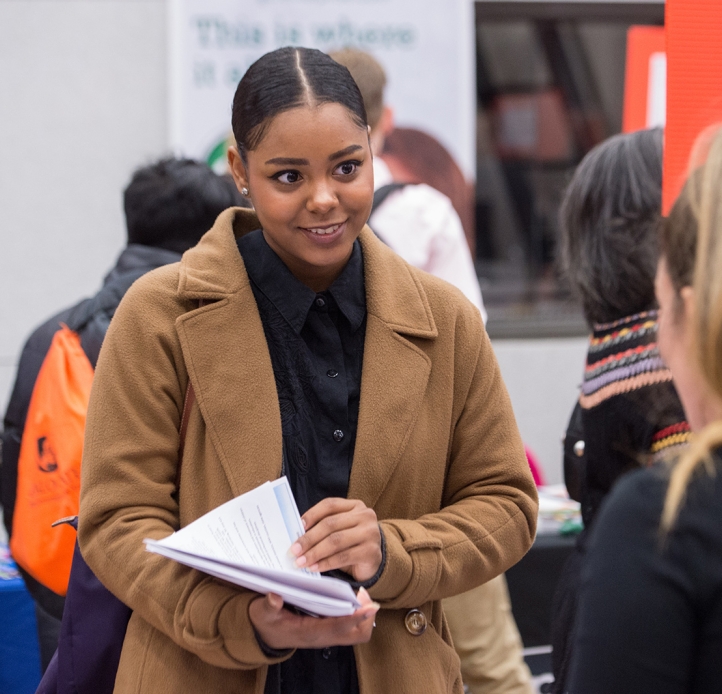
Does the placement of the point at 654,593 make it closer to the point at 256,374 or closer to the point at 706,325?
the point at 706,325

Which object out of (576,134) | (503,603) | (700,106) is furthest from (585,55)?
(700,106)

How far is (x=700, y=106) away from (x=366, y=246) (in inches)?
25.9

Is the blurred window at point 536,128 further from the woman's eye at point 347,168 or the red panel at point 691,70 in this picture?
the woman's eye at point 347,168

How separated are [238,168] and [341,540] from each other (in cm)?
64

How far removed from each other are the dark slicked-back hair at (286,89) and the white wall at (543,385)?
3.98 m

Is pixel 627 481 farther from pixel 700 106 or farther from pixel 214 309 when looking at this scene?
pixel 700 106

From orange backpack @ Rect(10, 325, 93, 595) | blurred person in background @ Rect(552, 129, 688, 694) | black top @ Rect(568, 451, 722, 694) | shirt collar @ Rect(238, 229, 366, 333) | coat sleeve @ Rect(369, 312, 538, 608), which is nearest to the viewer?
black top @ Rect(568, 451, 722, 694)

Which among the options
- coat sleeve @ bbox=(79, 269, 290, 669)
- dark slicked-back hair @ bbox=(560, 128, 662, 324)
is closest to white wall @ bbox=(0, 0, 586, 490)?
dark slicked-back hair @ bbox=(560, 128, 662, 324)

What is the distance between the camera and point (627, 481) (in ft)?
3.42

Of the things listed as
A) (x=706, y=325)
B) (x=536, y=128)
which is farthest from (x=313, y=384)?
(x=536, y=128)

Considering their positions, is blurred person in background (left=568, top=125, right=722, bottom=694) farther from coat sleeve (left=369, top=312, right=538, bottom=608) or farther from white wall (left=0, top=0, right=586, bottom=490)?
white wall (left=0, top=0, right=586, bottom=490)

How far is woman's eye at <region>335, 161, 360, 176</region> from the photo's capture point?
5.05 ft

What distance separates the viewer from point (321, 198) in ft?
4.93

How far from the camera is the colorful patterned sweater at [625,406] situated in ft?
6.12
